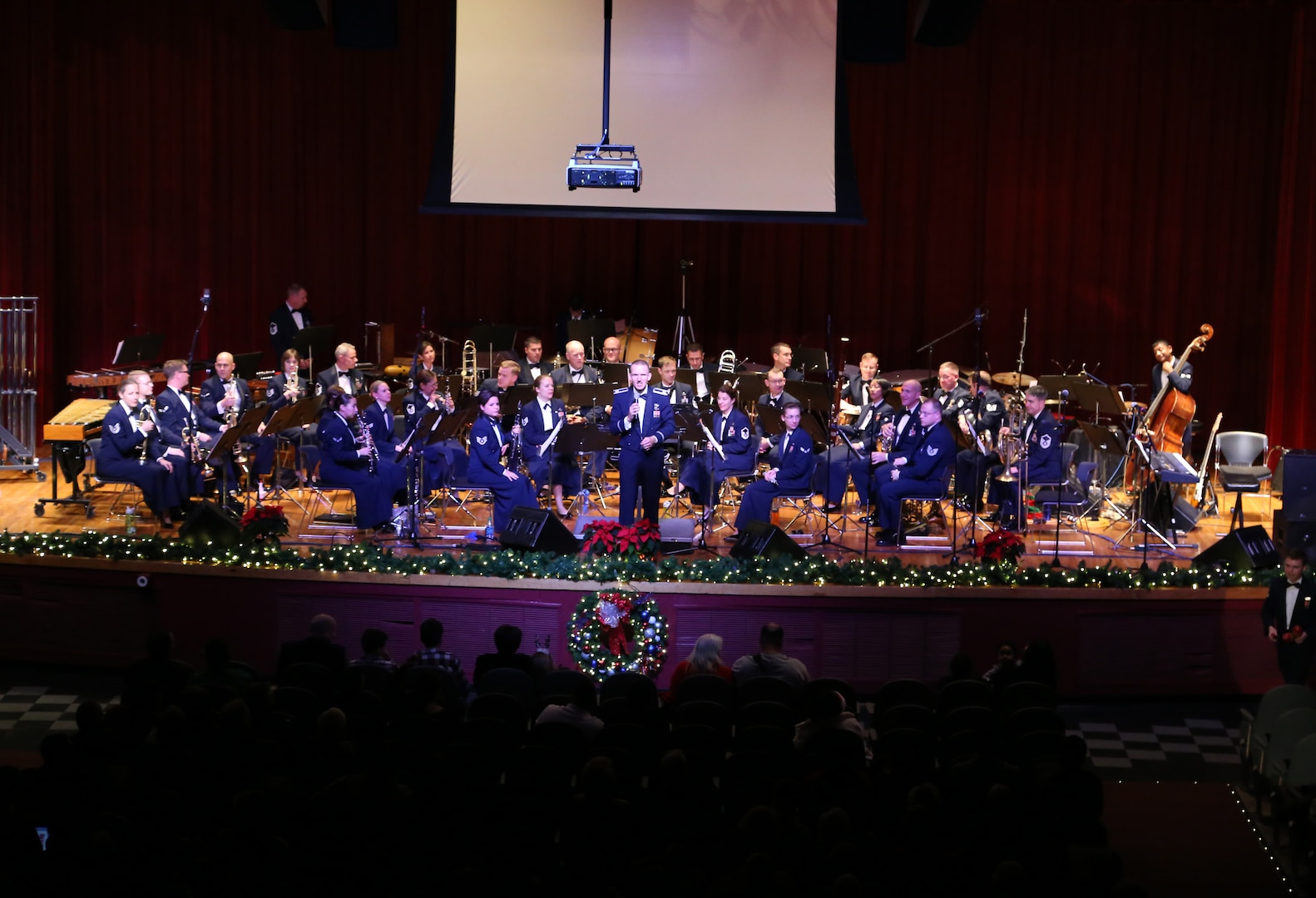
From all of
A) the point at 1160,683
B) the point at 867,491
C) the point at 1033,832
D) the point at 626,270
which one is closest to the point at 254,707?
the point at 1033,832

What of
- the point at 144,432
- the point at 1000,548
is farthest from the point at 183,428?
the point at 1000,548

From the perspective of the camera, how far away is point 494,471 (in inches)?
483

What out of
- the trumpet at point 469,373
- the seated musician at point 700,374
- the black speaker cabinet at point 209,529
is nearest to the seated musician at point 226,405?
the black speaker cabinet at point 209,529

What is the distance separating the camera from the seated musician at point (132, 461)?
40.8ft

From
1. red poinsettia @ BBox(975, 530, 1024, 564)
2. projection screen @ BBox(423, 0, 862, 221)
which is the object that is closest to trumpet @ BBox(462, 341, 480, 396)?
projection screen @ BBox(423, 0, 862, 221)

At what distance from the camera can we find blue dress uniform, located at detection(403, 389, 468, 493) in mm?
13016

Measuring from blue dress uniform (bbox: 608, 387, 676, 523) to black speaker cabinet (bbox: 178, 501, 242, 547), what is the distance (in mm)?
3129

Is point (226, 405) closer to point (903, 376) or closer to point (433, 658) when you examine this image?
point (433, 658)

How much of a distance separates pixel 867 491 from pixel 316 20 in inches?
265

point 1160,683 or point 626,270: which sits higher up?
point 626,270

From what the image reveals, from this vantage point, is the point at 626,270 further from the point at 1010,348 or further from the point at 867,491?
the point at 867,491

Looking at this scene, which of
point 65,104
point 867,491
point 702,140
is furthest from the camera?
point 65,104

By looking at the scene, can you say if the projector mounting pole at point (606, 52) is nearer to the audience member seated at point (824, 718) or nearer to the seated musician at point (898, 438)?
the seated musician at point (898, 438)

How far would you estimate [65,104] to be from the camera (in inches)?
694
